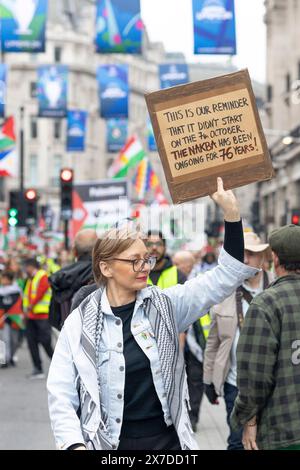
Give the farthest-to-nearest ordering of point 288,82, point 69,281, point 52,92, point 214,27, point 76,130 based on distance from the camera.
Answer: point 288,82 < point 76,130 < point 52,92 < point 214,27 < point 69,281

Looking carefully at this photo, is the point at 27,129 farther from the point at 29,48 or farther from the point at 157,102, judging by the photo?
the point at 157,102

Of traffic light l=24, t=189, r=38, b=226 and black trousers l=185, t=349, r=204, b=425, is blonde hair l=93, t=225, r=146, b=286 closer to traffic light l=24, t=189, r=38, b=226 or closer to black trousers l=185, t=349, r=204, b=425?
black trousers l=185, t=349, r=204, b=425

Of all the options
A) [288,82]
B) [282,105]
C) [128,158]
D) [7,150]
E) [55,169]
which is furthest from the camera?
[55,169]

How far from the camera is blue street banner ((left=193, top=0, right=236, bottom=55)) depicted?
16.3 metres

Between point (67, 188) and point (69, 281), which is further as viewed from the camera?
point (67, 188)

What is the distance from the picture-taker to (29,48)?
21.0 m

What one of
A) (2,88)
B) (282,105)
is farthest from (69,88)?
(2,88)

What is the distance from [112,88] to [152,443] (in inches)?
1089

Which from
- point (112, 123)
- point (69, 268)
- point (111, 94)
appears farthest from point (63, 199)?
point (112, 123)

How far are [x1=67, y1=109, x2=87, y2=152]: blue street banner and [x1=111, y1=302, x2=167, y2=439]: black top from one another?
119 ft

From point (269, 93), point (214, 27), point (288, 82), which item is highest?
point (269, 93)

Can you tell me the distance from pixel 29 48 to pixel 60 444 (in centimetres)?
1743

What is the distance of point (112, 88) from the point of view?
3153 cm

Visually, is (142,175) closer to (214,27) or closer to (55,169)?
(214,27)
